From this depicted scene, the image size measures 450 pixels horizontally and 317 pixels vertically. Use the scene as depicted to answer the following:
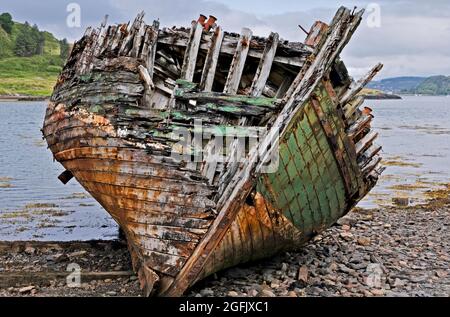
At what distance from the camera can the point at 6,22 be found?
5979 inches

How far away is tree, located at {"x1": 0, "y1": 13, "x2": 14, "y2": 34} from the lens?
493ft

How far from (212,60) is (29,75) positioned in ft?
384

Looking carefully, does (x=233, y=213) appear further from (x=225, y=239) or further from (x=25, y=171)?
(x=25, y=171)

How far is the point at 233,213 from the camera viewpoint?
7.01m

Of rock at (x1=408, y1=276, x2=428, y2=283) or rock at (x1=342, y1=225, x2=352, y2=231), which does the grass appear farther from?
rock at (x1=408, y1=276, x2=428, y2=283)

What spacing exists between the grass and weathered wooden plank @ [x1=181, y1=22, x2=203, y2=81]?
101324mm

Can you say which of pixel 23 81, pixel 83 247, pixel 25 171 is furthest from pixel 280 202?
pixel 23 81

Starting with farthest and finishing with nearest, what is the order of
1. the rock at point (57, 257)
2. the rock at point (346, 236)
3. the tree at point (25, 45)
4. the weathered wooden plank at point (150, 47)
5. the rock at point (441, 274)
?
the tree at point (25, 45), the rock at point (346, 236), the rock at point (57, 257), the rock at point (441, 274), the weathered wooden plank at point (150, 47)

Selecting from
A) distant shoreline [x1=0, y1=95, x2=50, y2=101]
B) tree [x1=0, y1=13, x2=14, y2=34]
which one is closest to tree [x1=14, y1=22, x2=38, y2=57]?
tree [x1=0, y1=13, x2=14, y2=34]

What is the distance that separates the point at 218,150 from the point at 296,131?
3.33 feet

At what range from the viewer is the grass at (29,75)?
106 m

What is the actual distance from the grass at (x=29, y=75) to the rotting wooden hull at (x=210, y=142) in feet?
332

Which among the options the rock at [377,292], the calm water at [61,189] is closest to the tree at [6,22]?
the calm water at [61,189]

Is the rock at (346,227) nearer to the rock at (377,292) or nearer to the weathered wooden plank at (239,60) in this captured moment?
the rock at (377,292)
